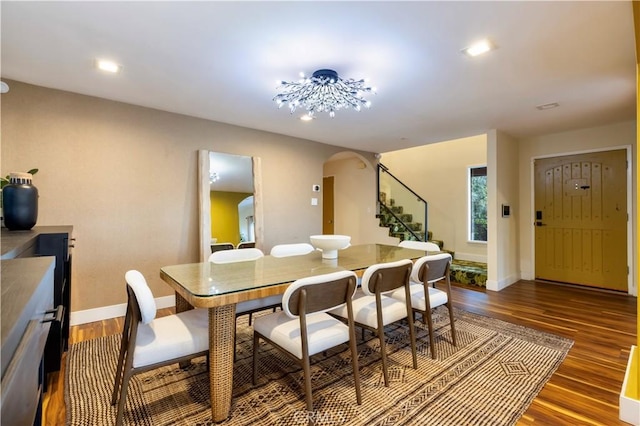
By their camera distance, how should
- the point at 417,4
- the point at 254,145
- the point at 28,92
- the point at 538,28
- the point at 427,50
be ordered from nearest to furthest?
the point at 417,4 < the point at 538,28 < the point at 427,50 < the point at 28,92 < the point at 254,145

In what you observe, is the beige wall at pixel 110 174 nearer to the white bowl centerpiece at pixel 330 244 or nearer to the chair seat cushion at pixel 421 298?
the white bowl centerpiece at pixel 330 244

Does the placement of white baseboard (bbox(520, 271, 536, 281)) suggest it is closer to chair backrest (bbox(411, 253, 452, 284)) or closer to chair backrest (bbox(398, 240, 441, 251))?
chair backrest (bbox(398, 240, 441, 251))

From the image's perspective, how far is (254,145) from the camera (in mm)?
4465

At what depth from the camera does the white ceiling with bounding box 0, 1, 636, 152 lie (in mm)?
1823

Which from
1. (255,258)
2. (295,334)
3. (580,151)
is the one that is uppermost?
(580,151)

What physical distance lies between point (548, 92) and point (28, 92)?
5.14 m

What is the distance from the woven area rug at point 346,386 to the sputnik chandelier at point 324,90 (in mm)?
2238

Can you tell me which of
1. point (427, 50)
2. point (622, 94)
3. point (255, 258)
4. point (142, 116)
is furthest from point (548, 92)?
point (142, 116)

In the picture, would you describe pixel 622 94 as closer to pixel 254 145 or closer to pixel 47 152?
pixel 254 145

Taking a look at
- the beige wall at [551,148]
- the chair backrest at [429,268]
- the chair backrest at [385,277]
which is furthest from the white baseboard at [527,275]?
the chair backrest at [385,277]

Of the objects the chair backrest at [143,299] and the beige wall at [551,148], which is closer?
the chair backrest at [143,299]

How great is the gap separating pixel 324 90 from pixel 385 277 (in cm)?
170

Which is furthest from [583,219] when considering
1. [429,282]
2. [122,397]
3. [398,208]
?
[122,397]

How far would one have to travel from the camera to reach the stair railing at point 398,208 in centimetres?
634
